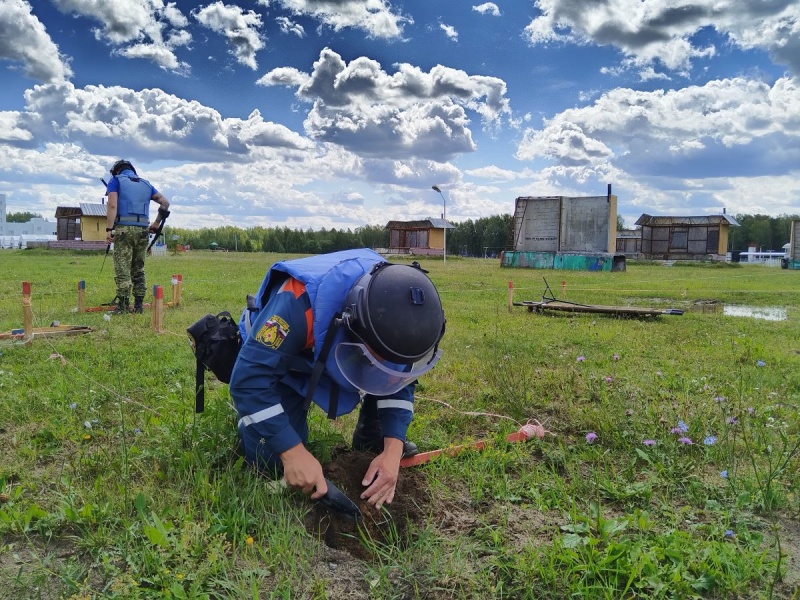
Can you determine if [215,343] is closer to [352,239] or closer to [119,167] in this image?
[119,167]

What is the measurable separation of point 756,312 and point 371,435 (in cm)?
1189

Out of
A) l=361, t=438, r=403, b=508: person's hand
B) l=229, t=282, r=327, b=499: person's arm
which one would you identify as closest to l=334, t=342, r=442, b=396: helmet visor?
l=229, t=282, r=327, b=499: person's arm

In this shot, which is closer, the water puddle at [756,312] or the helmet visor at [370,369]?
the helmet visor at [370,369]

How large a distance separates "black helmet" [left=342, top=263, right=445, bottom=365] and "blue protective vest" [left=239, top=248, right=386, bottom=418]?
0.10m

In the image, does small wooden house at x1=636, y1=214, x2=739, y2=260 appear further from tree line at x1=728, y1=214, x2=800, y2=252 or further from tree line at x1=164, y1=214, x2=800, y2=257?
tree line at x1=728, y1=214, x2=800, y2=252

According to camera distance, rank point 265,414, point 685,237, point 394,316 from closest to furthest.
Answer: point 394,316, point 265,414, point 685,237

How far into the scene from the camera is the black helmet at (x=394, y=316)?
2.36 meters

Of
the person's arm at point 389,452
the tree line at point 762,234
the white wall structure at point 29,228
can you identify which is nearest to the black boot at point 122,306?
the person's arm at point 389,452

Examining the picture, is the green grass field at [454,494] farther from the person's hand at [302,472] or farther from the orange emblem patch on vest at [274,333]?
the orange emblem patch on vest at [274,333]

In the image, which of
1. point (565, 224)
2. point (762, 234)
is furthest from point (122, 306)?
point (762, 234)

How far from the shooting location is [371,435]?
11.3ft

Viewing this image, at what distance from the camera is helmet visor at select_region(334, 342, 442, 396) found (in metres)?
2.51

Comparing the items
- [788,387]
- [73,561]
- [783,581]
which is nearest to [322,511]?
[73,561]

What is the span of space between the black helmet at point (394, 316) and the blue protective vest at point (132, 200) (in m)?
7.98
